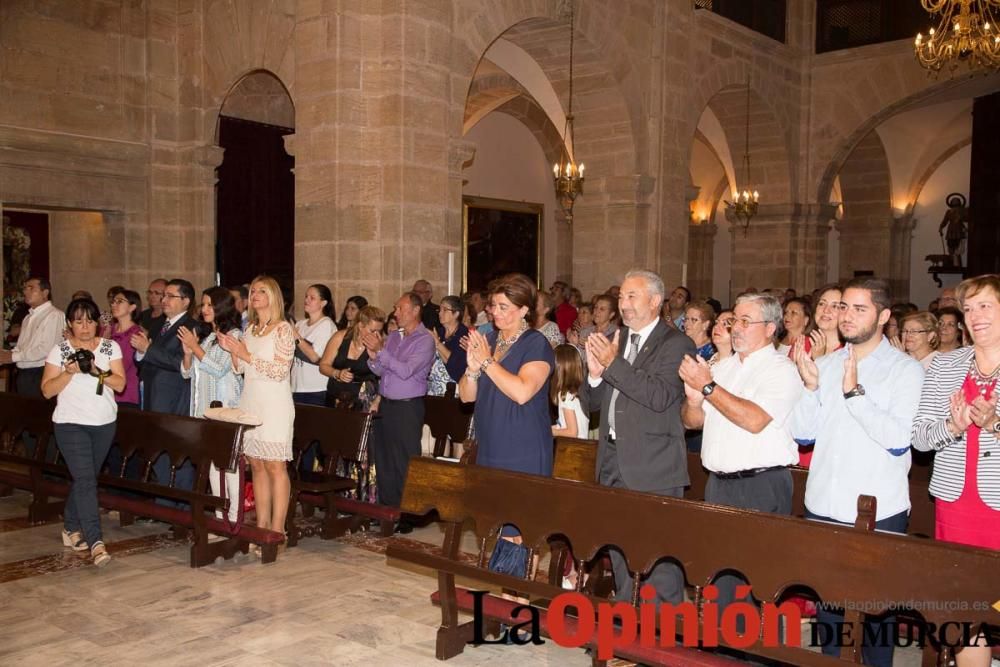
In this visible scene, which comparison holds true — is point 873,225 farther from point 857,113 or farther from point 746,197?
point 746,197

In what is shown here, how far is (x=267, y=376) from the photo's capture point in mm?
5473

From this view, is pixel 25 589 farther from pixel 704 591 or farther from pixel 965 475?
pixel 965 475

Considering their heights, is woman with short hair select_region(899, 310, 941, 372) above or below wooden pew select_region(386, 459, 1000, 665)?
above

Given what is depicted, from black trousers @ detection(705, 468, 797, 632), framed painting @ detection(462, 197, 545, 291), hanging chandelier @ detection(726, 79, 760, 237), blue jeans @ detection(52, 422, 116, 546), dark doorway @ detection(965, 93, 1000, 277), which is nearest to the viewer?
black trousers @ detection(705, 468, 797, 632)

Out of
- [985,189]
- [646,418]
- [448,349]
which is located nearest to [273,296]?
[448,349]

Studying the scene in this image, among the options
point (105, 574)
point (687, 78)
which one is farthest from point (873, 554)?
point (687, 78)

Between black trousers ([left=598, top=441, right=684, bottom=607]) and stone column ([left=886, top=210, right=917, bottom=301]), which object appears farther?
stone column ([left=886, top=210, right=917, bottom=301])

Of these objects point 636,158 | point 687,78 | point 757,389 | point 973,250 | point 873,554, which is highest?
point 687,78

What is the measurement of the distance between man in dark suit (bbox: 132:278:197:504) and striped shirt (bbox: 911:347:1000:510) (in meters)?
4.60

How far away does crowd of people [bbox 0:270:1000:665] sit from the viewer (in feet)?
10.9

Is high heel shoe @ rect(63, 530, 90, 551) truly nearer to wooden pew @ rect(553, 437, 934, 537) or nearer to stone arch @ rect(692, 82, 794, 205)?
wooden pew @ rect(553, 437, 934, 537)

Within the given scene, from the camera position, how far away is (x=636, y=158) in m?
12.3

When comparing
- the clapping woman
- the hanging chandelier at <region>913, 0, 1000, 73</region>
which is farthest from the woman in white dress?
the hanging chandelier at <region>913, 0, 1000, 73</region>

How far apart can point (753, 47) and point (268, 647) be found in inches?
515
